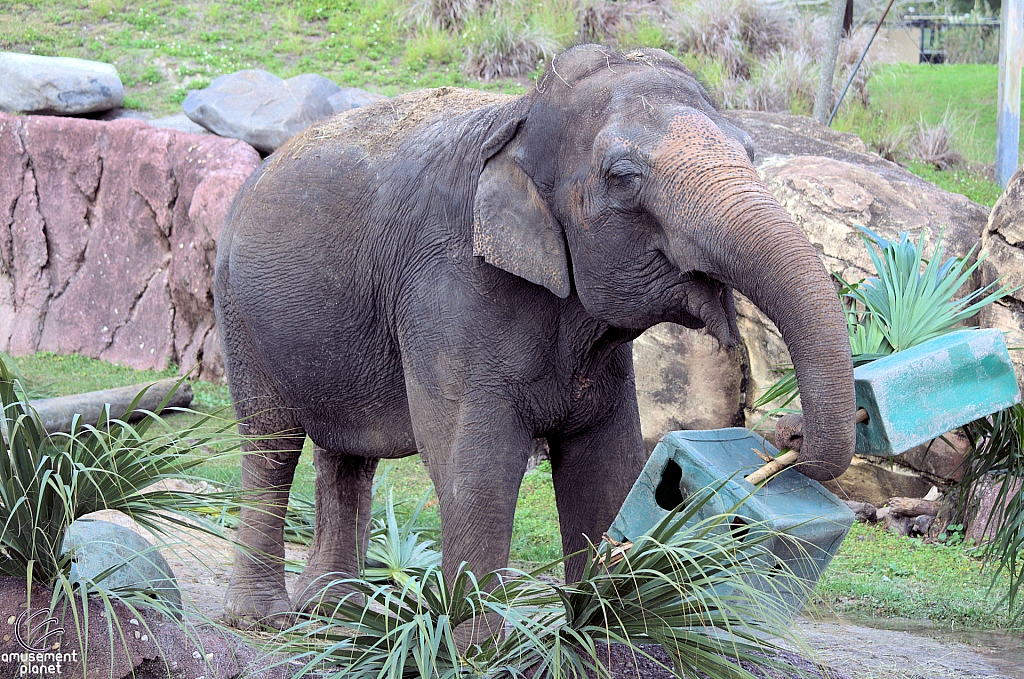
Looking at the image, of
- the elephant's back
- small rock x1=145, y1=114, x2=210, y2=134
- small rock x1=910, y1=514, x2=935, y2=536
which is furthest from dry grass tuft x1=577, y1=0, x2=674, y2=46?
the elephant's back

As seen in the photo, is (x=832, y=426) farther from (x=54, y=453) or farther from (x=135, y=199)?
(x=135, y=199)

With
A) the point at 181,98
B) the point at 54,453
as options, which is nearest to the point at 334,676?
the point at 54,453

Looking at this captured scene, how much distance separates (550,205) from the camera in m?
3.54

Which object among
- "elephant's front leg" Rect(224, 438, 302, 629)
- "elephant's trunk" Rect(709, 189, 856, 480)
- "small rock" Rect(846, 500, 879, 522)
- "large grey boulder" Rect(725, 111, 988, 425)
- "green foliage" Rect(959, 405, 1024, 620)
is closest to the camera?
"elephant's trunk" Rect(709, 189, 856, 480)

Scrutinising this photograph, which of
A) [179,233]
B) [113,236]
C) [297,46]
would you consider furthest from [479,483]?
[297,46]

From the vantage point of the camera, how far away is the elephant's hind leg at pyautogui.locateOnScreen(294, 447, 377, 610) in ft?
17.6

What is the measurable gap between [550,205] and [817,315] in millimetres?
963

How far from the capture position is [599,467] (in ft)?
13.7

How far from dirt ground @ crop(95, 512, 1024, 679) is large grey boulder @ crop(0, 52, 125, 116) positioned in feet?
23.7

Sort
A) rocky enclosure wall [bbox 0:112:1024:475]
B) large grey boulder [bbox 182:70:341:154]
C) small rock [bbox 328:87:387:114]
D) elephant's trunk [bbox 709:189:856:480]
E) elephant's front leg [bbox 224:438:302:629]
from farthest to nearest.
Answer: small rock [bbox 328:87:387:114], large grey boulder [bbox 182:70:341:154], rocky enclosure wall [bbox 0:112:1024:475], elephant's front leg [bbox 224:438:302:629], elephant's trunk [bbox 709:189:856:480]

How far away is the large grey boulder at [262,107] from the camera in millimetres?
10719

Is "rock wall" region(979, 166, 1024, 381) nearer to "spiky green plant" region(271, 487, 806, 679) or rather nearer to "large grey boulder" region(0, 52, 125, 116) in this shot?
"spiky green plant" region(271, 487, 806, 679)

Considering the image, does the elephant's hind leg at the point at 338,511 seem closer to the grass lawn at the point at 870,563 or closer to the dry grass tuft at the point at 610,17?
the grass lawn at the point at 870,563

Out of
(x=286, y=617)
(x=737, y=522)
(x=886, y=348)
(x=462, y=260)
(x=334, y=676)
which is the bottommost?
(x=286, y=617)
